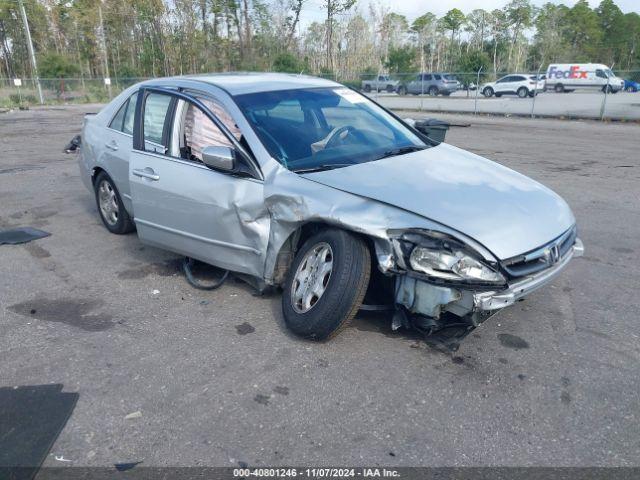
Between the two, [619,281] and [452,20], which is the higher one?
[452,20]

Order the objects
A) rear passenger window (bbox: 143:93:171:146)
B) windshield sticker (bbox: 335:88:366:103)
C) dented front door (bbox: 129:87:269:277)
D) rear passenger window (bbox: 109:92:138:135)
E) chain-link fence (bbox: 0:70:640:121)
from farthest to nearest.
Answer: chain-link fence (bbox: 0:70:640:121) < rear passenger window (bbox: 109:92:138:135) < windshield sticker (bbox: 335:88:366:103) < rear passenger window (bbox: 143:93:171:146) < dented front door (bbox: 129:87:269:277)

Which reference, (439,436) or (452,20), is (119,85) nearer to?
(439,436)

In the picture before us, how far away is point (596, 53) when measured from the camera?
2830 inches

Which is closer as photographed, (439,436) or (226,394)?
(439,436)

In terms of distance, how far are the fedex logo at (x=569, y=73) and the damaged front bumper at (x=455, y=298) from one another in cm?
4010

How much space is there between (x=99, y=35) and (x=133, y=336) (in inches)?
2303

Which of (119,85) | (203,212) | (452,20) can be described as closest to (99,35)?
(119,85)

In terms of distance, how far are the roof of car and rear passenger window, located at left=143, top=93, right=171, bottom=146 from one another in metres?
0.36

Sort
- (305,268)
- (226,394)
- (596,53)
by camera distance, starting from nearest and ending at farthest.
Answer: (226,394)
(305,268)
(596,53)

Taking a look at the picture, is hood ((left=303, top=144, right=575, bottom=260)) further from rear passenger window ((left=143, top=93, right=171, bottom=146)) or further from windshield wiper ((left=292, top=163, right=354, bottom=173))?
rear passenger window ((left=143, top=93, right=171, bottom=146))

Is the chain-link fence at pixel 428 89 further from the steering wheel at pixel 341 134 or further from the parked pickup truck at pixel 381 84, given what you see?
the steering wheel at pixel 341 134

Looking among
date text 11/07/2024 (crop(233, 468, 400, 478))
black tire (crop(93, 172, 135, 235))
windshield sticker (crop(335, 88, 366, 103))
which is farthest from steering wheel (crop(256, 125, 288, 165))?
black tire (crop(93, 172, 135, 235))

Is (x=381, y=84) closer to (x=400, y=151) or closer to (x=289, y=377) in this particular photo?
(x=400, y=151)

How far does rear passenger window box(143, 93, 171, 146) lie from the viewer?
4.66 m
